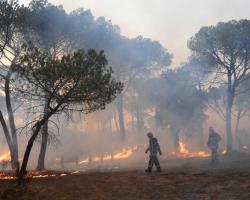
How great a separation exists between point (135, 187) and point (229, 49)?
21874mm

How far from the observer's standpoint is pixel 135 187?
15.1m

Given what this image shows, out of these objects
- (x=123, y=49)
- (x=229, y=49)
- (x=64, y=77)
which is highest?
(x=123, y=49)

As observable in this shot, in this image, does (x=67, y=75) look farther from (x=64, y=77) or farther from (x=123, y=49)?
(x=123, y=49)

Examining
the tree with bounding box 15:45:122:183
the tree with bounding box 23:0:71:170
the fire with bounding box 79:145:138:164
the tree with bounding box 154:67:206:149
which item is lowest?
the fire with bounding box 79:145:138:164

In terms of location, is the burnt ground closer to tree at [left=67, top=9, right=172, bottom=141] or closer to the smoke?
the smoke

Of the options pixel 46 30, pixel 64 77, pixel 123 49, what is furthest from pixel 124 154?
pixel 64 77

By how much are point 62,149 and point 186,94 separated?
786 inches

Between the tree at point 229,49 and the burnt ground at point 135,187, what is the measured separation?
671 inches

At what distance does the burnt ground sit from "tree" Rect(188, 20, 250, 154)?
1705 cm

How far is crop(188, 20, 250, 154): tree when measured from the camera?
3312 centimetres

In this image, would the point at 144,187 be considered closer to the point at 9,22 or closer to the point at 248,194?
the point at 248,194

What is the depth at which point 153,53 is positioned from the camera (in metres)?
44.1

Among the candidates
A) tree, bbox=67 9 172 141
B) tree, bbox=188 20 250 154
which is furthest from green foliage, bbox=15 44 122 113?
tree, bbox=188 20 250 154

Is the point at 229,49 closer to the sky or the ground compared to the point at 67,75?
closer to the sky
